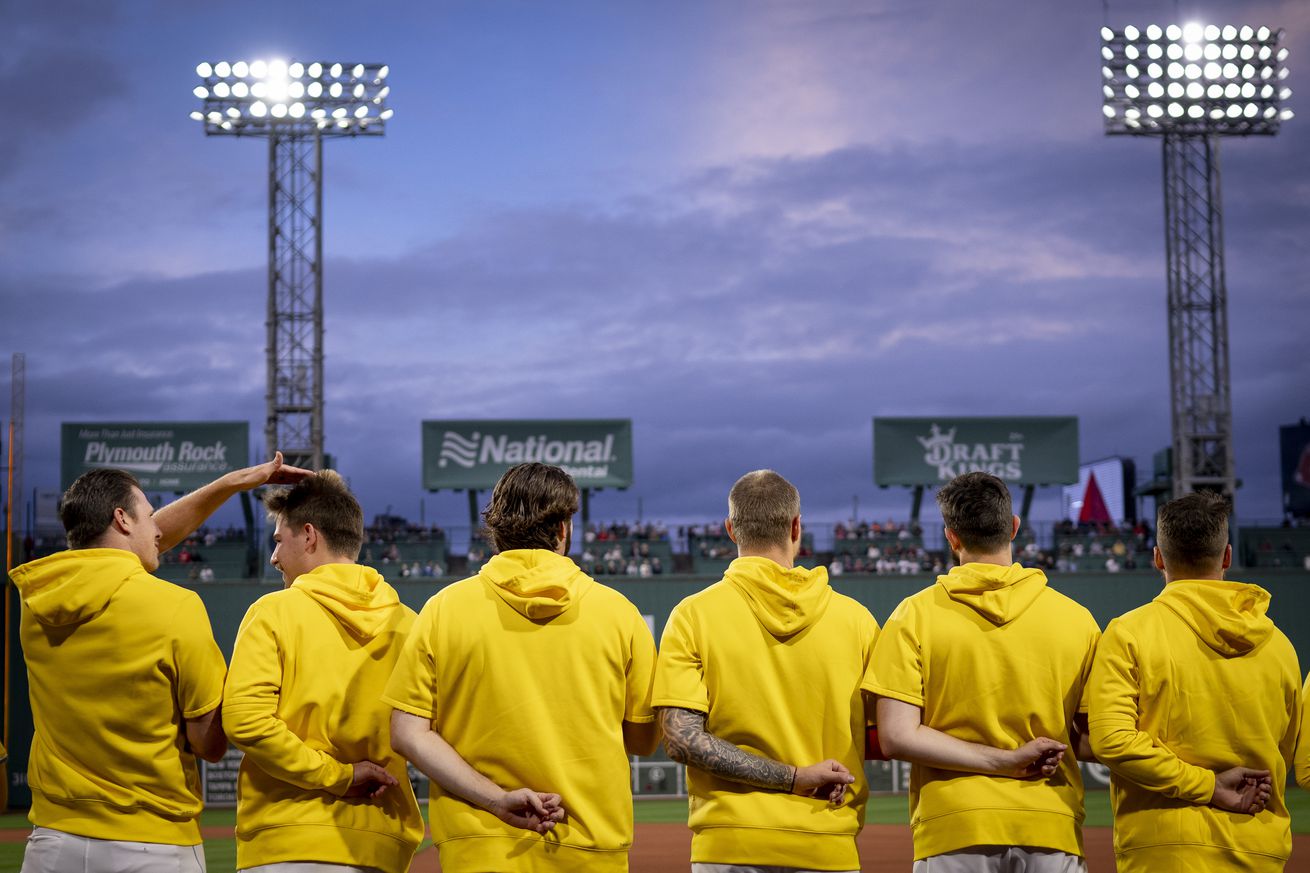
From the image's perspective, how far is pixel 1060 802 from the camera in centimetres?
386

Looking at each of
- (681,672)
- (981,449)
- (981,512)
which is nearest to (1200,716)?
(981,512)

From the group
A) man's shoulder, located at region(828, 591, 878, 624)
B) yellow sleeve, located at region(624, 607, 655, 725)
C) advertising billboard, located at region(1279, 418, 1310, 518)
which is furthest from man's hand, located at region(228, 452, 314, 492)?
advertising billboard, located at region(1279, 418, 1310, 518)

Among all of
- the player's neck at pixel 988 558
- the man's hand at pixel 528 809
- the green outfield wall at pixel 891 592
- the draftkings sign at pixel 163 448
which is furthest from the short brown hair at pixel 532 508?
the draftkings sign at pixel 163 448

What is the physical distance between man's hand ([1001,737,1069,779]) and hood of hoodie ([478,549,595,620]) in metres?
1.39

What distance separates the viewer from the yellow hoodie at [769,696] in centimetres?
371

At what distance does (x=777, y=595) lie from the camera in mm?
3824

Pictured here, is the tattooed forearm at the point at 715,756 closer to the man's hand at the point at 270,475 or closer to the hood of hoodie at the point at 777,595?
the hood of hoodie at the point at 777,595

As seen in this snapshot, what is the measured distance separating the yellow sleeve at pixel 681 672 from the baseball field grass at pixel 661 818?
12.4 m

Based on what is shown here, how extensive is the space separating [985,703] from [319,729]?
79.6 inches

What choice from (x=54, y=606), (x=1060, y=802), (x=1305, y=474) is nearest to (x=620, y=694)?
(x=1060, y=802)

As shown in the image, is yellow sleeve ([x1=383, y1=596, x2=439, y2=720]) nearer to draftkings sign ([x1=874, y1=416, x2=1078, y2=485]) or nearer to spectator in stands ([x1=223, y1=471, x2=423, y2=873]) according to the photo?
spectator in stands ([x1=223, y1=471, x2=423, y2=873])

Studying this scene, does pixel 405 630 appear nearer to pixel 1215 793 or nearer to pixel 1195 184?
pixel 1215 793

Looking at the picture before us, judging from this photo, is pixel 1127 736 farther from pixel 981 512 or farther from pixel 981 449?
pixel 981 449

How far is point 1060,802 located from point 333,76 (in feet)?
90.0
